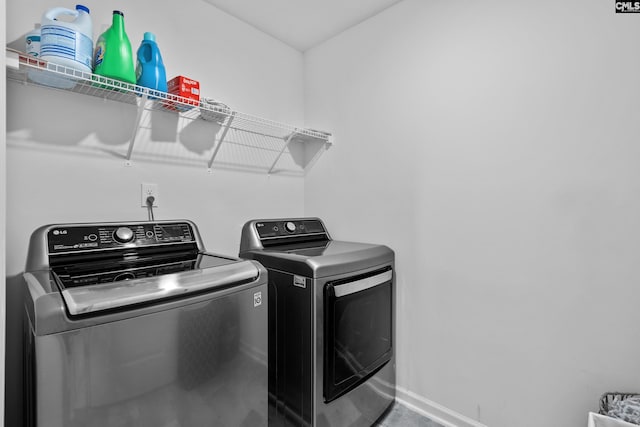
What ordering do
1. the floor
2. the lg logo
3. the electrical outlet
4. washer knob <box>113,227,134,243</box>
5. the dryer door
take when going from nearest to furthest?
the lg logo → washer knob <box>113,227,134,243</box> → the dryer door → the electrical outlet → the floor

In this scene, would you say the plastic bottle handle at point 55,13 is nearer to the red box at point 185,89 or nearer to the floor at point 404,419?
the red box at point 185,89

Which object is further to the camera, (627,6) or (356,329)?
(356,329)

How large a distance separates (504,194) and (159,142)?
5.93 feet

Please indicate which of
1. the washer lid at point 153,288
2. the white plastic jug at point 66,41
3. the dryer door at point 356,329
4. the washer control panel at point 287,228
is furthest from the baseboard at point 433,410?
the white plastic jug at point 66,41

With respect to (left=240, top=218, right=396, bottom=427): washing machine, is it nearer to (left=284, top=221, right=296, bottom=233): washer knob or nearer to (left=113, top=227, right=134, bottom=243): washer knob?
(left=284, top=221, right=296, bottom=233): washer knob

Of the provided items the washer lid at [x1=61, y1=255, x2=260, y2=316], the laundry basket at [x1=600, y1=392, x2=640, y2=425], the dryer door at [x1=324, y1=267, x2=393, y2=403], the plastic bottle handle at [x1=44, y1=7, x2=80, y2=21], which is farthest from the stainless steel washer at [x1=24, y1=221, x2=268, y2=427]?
the laundry basket at [x1=600, y1=392, x2=640, y2=425]

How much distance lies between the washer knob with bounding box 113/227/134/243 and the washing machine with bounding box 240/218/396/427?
1.99 ft

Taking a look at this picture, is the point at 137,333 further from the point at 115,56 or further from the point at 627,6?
the point at 627,6

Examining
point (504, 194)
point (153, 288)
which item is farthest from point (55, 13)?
point (504, 194)

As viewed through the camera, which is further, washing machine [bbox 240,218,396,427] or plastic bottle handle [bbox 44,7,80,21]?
washing machine [bbox 240,218,396,427]

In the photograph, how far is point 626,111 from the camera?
4.14 ft

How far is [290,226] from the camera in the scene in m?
2.10

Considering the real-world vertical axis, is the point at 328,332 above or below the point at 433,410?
above

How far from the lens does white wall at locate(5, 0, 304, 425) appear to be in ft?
4.39
